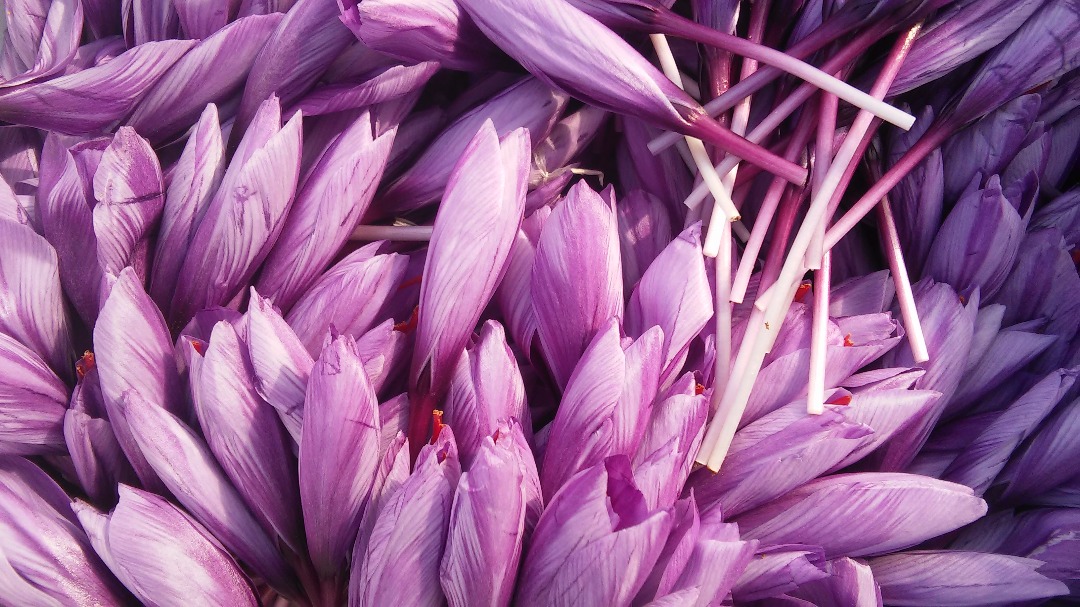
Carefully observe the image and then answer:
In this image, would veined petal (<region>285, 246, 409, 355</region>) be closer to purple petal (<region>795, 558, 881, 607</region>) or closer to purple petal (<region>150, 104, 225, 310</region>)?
purple petal (<region>150, 104, 225, 310</region>)

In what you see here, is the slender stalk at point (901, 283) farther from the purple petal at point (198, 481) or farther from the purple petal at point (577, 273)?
the purple petal at point (198, 481)

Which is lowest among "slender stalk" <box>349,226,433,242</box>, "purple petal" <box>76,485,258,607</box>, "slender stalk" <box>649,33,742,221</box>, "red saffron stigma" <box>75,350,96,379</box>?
"purple petal" <box>76,485,258,607</box>

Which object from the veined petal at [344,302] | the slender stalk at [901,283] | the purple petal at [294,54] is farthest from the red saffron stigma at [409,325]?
the slender stalk at [901,283]

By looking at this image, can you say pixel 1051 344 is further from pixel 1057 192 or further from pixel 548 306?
pixel 548 306

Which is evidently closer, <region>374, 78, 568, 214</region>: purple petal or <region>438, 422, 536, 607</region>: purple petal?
<region>438, 422, 536, 607</region>: purple petal

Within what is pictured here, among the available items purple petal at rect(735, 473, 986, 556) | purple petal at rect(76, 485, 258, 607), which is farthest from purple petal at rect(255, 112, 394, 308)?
purple petal at rect(735, 473, 986, 556)

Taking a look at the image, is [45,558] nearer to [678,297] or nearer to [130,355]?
[130,355]
